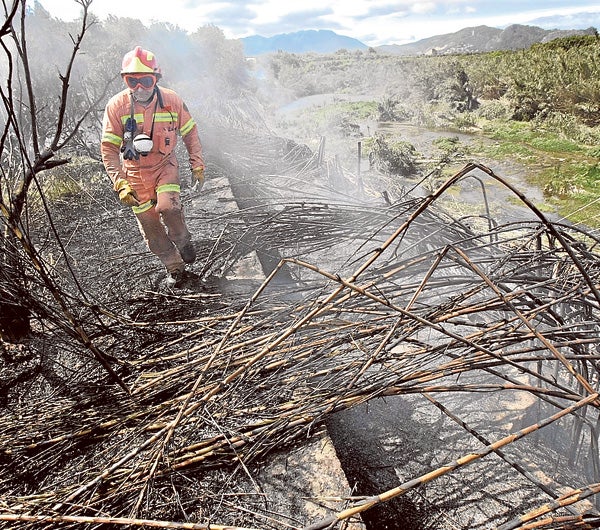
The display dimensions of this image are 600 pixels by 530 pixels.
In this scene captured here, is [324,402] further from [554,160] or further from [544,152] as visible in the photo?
[544,152]

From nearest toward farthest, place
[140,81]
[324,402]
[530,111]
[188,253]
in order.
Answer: [324,402] → [140,81] → [188,253] → [530,111]

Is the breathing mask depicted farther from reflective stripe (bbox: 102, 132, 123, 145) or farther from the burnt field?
the burnt field

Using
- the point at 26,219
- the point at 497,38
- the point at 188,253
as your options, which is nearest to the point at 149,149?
the point at 188,253

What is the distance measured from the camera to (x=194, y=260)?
14.3ft

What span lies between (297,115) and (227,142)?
10589 millimetres

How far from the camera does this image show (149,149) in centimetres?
369

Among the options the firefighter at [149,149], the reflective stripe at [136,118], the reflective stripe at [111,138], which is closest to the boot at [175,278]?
the firefighter at [149,149]

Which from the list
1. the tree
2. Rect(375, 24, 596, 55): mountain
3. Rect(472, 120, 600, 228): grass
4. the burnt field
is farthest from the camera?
Rect(375, 24, 596, 55): mountain

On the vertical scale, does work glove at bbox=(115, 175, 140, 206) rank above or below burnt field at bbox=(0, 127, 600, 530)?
above

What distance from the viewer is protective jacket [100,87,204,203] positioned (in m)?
3.66

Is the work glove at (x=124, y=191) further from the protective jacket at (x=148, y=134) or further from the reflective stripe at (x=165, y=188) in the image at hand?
the reflective stripe at (x=165, y=188)

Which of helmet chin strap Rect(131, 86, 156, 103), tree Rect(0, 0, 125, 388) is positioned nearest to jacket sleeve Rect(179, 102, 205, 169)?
helmet chin strap Rect(131, 86, 156, 103)

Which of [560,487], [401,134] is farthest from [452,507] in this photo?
[401,134]

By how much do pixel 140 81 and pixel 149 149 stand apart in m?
0.59
